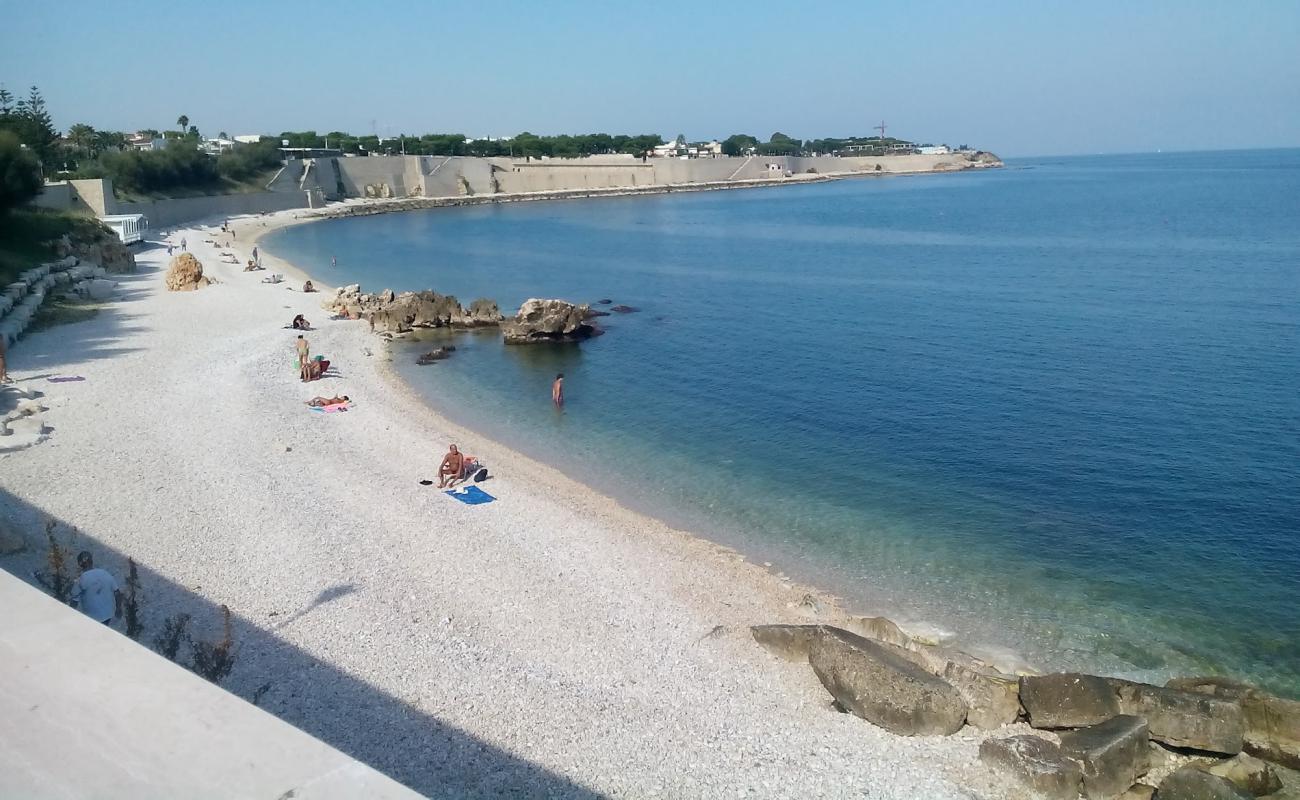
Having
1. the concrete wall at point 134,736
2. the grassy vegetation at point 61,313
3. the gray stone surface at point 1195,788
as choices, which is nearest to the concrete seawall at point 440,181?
the grassy vegetation at point 61,313

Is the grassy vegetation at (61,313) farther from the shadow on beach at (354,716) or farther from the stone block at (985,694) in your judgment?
the stone block at (985,694)

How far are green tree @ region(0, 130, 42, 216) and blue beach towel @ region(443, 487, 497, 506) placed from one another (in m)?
37.4

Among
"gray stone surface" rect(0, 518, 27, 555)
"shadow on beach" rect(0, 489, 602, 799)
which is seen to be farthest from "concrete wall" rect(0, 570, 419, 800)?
"gray stone surface" rect(0, 518, 27, 555)

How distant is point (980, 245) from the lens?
220ft

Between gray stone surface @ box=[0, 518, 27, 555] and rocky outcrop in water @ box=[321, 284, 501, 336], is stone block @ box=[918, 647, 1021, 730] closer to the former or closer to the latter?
gray stone surface @ box=[0, 518, 27, 555]

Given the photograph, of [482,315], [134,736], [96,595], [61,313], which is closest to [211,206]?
[61,313]

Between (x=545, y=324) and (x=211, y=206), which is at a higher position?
(x=211, y=206)

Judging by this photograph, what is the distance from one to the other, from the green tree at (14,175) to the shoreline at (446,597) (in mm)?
24548

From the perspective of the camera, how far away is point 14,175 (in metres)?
42.1

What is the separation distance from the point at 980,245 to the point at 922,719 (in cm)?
6308

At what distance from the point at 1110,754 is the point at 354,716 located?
28.6 feet

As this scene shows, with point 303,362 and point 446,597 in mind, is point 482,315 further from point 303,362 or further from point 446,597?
point 446,597

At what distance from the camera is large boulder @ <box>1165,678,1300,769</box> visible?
1038 centimetres

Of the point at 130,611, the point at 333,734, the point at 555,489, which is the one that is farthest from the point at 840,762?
the point at 555,489
